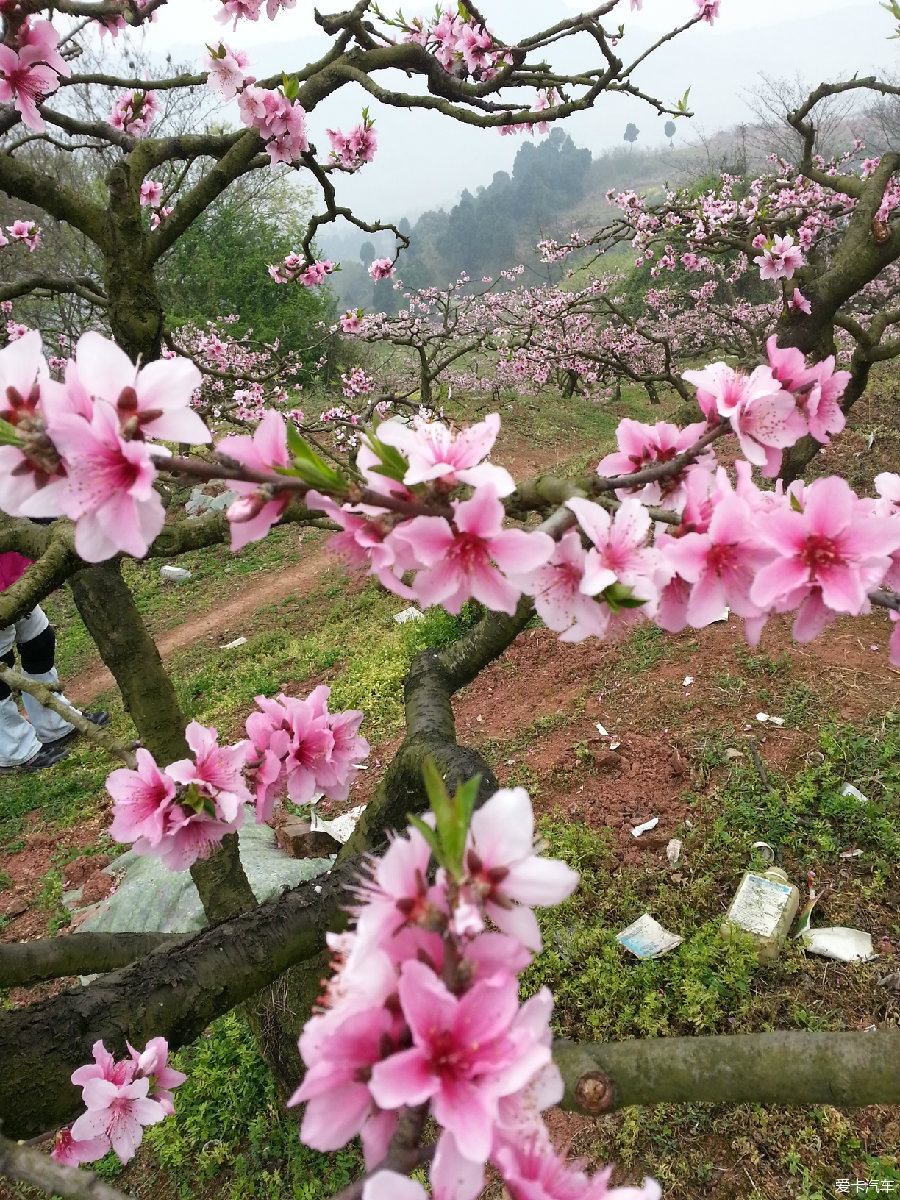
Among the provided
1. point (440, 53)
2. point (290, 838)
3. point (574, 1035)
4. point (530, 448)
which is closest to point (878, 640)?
point (574, 1035)

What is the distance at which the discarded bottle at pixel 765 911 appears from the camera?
2.65 metres

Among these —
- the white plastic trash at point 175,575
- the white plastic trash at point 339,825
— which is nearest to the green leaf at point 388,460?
the white plastic trash at point 339,825

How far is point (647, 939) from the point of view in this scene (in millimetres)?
2859

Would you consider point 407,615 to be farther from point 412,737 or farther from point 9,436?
point 9,436

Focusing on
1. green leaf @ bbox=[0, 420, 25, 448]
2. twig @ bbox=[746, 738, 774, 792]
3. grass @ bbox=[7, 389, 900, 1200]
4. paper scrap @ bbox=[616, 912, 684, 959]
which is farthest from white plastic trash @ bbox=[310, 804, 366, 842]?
green leaf @ bbox=[0, 420, 25, 448]

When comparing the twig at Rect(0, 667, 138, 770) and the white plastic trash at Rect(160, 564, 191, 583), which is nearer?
the twig at Rect(0, 667, 138, 770)

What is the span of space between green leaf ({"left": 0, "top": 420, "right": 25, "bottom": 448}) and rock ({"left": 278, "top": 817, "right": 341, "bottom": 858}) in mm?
4011

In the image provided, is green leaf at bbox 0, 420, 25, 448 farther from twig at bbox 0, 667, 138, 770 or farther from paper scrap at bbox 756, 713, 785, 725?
paper scrap at bbox 756, 713, 785, 725

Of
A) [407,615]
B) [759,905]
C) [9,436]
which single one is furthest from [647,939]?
[407,615]

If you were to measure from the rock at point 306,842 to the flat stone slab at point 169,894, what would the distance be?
0.21m

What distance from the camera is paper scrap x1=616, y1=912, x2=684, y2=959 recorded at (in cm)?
281

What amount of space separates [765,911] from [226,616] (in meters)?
7.36

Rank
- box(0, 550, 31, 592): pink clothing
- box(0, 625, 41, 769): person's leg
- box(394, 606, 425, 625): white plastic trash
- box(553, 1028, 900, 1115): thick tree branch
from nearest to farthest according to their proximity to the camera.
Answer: box(553, 1028, 900, 1115): thick tree branch
box(0, 550, 31, 592): pink clothing
box(0, 625, 41, 769): person's leg
box(394, 606, 425, 625): white plastic trash

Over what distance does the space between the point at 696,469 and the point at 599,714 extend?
3.69 m
